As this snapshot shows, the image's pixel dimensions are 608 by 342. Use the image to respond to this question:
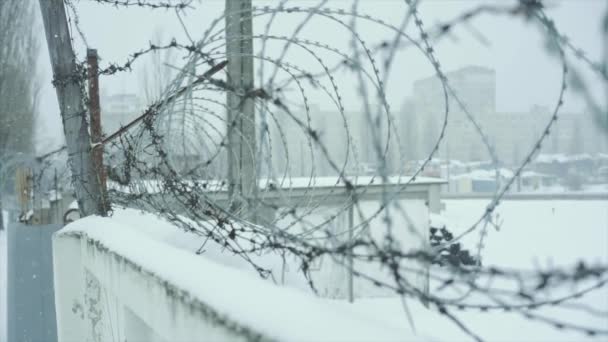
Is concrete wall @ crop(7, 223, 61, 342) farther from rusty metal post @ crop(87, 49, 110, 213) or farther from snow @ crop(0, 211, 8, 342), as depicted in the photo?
rusty metal post @ crop(87, 49, 110, 213)

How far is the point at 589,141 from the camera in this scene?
1.02 m

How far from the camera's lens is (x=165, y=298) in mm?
1474

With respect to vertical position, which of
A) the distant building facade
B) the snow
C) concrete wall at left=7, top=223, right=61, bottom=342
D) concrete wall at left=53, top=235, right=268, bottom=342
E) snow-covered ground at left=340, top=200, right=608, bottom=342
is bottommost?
snow-covered ground at left=340, top=200, right=608, bottom=342

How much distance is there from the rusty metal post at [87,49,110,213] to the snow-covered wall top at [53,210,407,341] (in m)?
0.25

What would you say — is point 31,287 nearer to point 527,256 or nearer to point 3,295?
point 3,295

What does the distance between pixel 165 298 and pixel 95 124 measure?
1.95 m

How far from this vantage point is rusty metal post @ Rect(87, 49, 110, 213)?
3.01 metres

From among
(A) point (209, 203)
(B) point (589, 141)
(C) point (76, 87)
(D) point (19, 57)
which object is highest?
(D) point (19, 57)

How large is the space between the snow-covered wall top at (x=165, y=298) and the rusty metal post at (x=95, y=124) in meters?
0.25

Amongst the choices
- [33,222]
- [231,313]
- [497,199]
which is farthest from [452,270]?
[33,222]

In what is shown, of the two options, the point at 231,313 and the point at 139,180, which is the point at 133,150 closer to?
the point at 139,180

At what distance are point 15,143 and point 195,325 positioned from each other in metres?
23.2

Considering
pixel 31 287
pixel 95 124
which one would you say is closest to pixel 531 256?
pixel 95 124

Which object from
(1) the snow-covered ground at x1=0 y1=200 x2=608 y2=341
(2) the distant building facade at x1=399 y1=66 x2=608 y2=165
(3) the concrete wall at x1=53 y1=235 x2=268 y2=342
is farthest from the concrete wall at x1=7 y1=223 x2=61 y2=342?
(2) the distant building facade at x1=399 y1=66 x2=608 y2=165
